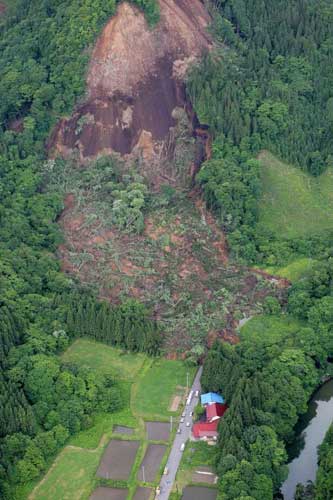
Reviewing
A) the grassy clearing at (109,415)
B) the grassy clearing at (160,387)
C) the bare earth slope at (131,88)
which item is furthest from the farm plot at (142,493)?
the bare earth slope at (131,88)

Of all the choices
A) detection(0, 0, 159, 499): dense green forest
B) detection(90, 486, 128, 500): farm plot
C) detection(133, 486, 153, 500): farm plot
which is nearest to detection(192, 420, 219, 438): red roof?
detection(133, 486, 153, 500): farm plot

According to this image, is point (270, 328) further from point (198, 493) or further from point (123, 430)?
point (198, 493)

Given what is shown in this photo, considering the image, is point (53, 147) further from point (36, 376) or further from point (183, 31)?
point (36, 376)

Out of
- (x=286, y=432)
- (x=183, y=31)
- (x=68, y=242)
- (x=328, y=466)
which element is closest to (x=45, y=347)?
(x=68, y=242)

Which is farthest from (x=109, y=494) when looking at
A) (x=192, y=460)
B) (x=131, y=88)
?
(x=131, y=88)

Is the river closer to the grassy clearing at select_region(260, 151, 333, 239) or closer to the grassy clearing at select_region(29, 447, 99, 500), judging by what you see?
the grassy clearing at select_region(29, 447, 99, 500)

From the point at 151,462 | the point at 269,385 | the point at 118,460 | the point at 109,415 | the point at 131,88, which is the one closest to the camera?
the point at 151,462
